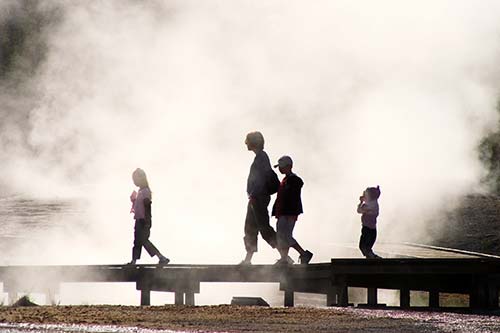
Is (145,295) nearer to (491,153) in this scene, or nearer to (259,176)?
(259,176)

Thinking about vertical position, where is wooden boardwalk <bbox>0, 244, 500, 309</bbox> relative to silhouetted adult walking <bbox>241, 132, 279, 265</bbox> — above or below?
below

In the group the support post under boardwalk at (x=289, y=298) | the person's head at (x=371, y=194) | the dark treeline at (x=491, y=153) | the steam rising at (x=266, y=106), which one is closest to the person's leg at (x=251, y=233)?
the support post under boardwalk at (x=289, y=298)

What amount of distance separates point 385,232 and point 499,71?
23.4 meters

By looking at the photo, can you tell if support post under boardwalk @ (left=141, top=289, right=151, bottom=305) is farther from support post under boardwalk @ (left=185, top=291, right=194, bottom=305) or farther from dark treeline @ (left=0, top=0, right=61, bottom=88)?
A: dark treeline @ (left=0, top=0, right=61, bottom=88)

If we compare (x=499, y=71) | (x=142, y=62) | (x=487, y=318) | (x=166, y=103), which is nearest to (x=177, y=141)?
(x=166, y=103)

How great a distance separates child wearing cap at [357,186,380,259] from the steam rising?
19523 mm

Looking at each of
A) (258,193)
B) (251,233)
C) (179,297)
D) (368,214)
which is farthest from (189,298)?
(368,214)

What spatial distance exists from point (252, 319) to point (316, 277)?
4.37 meters

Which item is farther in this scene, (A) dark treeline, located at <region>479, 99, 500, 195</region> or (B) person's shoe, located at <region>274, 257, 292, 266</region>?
A: (A) dark treeline, located at <region>479, 99, 500, 195</region>

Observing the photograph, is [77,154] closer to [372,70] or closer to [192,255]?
[372,70]

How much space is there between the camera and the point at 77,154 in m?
59.1

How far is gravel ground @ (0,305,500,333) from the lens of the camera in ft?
53.9

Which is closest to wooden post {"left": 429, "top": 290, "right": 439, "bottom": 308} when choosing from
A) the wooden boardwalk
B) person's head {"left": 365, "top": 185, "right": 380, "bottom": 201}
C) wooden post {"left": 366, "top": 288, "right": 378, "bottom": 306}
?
the wooden boardwalk

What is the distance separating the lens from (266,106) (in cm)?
5850
